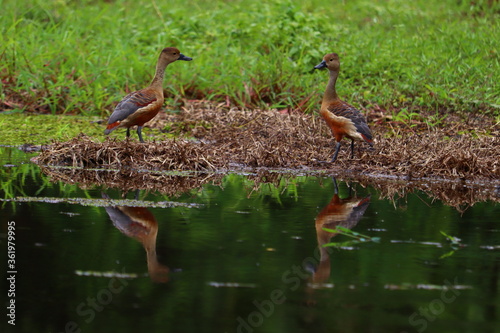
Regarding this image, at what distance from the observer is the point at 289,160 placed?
9547mm

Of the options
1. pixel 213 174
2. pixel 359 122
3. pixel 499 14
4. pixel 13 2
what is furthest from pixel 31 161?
pixel 499 14

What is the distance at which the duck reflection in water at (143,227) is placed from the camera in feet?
17.3

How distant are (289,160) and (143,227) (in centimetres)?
345

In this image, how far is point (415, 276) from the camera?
537 cm

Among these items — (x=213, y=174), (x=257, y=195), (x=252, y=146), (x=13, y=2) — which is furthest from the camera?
(x=13, y=2)

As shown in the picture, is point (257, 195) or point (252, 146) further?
point (252, 146)

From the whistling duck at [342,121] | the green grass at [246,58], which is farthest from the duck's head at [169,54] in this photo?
the whistling duck at [342,121]

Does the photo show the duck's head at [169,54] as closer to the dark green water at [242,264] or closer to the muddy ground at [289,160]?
the muddy ground at [289,160]

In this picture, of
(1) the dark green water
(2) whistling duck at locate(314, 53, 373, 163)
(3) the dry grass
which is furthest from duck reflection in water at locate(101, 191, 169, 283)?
(2) whistling duck at locate(314, 53, 373, 163)

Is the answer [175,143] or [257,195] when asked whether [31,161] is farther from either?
[257,195]

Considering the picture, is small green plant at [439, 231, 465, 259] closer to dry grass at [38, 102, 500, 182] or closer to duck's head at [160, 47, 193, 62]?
dry grass at [38, 102, 500, 182]

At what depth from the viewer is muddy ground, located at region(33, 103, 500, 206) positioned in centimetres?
859

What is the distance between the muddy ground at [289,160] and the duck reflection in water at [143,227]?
1094mm

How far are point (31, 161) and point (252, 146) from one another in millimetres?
2400
